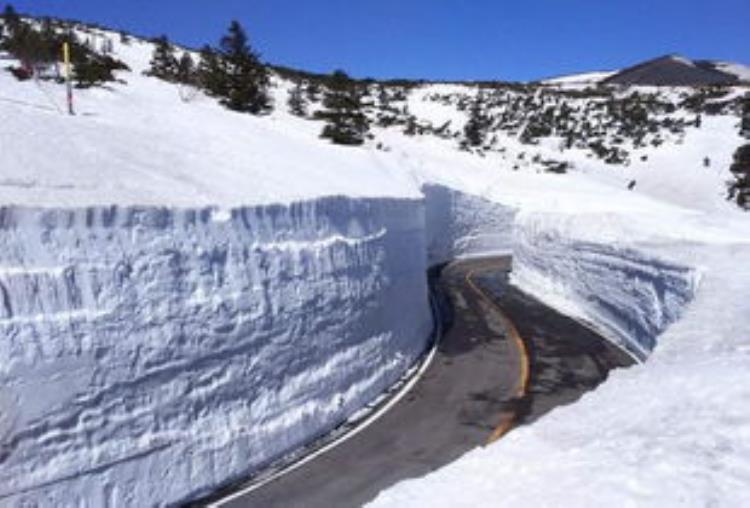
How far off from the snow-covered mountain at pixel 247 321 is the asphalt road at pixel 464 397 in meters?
0.87

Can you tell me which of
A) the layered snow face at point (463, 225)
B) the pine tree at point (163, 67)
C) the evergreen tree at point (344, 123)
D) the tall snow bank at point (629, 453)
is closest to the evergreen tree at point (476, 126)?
the evergreen tree at point (344, 123)

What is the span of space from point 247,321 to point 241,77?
3190 centimetres

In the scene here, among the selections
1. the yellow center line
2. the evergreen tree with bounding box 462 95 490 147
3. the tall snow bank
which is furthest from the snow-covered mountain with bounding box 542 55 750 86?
the tall snow bank

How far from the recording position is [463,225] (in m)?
41.8

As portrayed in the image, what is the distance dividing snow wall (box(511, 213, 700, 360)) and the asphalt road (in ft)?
2.50

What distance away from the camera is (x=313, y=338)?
14.1 metres

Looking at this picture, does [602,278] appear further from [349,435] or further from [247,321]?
[247,321]

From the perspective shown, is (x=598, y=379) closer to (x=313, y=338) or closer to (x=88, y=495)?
(x=313, y=338)

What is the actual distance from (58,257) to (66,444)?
2390 millimetres

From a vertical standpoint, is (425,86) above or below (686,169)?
above

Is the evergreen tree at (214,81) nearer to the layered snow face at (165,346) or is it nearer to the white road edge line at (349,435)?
the white road edge line at (349,435)

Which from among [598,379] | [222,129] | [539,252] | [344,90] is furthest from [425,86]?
[598,379]

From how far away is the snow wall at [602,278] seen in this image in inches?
719

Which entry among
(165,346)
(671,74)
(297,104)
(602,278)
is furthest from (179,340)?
(671,74)
